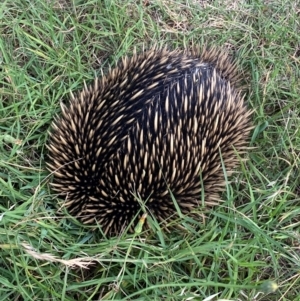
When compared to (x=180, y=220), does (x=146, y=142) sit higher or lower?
higher

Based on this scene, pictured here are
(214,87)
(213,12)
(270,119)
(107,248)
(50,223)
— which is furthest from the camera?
(213,12)

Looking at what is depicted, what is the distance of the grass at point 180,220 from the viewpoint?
1428mm

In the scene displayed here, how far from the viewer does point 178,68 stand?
5.36 feet

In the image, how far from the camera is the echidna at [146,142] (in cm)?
152

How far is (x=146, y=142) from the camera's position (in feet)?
4.98

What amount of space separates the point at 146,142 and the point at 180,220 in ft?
0.80

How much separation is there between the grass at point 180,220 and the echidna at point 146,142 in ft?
0.24

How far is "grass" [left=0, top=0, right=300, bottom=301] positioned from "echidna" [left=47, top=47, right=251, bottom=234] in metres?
0.07

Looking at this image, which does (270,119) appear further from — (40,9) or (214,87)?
(40,9)

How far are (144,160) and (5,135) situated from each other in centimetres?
43

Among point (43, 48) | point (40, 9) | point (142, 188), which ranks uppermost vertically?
point (40, 9)

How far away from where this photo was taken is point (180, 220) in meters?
1.57

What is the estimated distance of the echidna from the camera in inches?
59.9

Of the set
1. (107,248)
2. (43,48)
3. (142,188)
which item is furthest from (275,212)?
(43,48)
